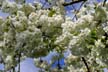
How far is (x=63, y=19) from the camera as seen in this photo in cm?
711

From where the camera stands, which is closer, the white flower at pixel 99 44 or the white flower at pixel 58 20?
the white flower at pixel 99 44

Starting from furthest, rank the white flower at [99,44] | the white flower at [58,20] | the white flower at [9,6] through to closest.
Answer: the white flower at [9,6]
the white flower at [58,20]
the white flower at [99,44]

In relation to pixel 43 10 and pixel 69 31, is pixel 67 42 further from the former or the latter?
pixel 43 10

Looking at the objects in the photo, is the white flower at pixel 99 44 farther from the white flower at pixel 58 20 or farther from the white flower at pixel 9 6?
the white flower at pixel 9 6

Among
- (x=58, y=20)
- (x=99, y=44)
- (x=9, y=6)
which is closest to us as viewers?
(x=99, y=44)

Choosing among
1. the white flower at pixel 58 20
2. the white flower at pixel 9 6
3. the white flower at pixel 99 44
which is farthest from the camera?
the white flower at pixel 9 6

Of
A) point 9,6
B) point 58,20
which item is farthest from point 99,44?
point 9,6

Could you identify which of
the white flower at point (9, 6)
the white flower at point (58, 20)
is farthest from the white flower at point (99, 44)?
the white flower at point (9, 6)

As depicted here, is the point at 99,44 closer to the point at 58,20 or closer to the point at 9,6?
the point at 58,20

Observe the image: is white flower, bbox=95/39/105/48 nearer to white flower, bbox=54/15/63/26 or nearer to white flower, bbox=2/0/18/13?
white flower, bbox=54/15/63/26

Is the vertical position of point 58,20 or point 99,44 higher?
point 58,20

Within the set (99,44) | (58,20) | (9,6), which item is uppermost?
(9,6)

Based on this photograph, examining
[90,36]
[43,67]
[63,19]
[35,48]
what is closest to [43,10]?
[63,19]

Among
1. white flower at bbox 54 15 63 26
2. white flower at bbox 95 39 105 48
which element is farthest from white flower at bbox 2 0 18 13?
white flower at bbox 95 39 105 48
